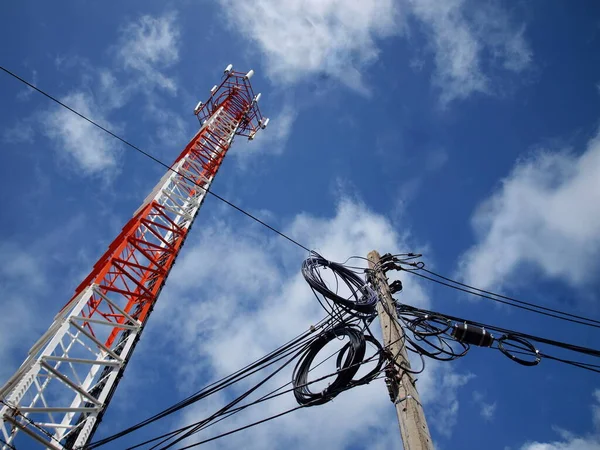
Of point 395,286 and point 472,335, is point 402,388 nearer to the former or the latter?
point 472,335

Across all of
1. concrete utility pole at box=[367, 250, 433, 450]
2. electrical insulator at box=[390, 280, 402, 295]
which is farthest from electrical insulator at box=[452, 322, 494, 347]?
electrical insulator at box=[390, 280, 402, 295]

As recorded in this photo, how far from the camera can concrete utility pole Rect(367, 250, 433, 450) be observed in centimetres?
525

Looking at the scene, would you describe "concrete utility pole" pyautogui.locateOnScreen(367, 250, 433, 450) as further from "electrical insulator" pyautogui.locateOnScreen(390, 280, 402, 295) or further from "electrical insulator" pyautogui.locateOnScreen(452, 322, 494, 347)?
"electrical insulator" pyautogui.locateOnScreen(452, 322, 494, 347)

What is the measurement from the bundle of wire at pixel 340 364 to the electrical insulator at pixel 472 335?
1380mm

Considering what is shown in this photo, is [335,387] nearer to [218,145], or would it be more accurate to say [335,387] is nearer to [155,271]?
[155,271]

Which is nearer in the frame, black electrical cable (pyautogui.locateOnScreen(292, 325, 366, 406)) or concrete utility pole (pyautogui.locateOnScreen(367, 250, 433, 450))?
concrete utility pole (pyautogui.locateOnScreen(367, 250, 433, 450))

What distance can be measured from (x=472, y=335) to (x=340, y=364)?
2334 mm

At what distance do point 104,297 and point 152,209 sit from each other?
465cm

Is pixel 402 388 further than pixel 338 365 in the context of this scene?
No

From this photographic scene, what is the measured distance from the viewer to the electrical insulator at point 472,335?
6.84 metres

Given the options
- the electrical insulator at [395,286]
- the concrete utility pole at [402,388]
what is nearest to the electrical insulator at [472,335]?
the concrete utility pole at [402,388]

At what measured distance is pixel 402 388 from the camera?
5.89 m

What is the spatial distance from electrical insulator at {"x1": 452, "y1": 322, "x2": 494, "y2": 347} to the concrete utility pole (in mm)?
954

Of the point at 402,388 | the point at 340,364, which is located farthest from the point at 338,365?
the point at 402,388
